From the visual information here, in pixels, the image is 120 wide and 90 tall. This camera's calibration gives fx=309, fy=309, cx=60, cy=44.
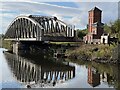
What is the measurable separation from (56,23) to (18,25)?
46.9 ft

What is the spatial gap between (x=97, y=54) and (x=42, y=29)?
2175 centimetres

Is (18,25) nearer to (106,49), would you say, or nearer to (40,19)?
(40,19)

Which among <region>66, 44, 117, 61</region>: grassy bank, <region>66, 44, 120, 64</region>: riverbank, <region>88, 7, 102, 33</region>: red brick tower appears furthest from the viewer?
<region>88, 7, 102, 33</region>: red brick tower

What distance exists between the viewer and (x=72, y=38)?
68.7 meters

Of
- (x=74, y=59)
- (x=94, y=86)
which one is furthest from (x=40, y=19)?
(x=94, y=86)

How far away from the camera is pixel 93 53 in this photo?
162 ft

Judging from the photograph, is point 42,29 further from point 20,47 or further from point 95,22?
point 95,22

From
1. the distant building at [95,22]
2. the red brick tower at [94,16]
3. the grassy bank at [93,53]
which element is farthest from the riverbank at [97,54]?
the red brick tower at [94,16]

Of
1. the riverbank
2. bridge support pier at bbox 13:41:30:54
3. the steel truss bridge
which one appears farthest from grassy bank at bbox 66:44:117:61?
bridge support pier at bbox 13:41:30:54

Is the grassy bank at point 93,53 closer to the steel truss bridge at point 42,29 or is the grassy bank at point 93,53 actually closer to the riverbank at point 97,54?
the riverbank at point 97,54

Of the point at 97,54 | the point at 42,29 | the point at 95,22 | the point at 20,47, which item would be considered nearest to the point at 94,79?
the point at 97,54

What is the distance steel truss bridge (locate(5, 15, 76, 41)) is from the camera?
6719cm

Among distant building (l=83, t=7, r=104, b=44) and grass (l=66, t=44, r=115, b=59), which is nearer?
grass (l=66, t=44, r=115, b=59)

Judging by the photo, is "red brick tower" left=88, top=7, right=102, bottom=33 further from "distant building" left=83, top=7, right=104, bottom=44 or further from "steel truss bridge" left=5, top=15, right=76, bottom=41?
"steel truss bridge" left=5, top=15, right=76, bottom=41
